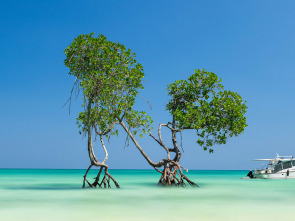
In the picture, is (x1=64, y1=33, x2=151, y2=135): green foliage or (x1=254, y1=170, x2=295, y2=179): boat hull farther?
(x1=254, y1=170, x2=295, y2=179): boat hull

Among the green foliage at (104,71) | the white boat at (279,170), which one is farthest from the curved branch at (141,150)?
the white boat at (279,170)

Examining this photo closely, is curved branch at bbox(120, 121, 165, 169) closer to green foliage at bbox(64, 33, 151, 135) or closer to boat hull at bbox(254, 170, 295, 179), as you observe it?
green foliage at bbox(64, 33, 151, 135)

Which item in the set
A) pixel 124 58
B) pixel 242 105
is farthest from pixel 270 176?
pixel 124 58

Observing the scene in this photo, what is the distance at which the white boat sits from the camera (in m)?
31.5

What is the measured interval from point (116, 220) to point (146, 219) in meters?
0.73

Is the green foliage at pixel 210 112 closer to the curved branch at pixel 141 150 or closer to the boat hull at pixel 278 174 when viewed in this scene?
the curved branch at pixel 141 150

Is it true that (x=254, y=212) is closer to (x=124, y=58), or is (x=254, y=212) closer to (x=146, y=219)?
(x=146, y=219)

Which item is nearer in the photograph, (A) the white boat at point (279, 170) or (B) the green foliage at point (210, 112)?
(B) the green foliage at point (210, 112)

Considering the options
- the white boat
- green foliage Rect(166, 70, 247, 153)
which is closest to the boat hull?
the white boat

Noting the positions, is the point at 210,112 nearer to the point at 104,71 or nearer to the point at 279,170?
the point at 104,71

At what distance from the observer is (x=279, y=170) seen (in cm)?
3195

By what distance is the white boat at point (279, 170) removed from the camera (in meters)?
31.5

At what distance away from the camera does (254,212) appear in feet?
35.1

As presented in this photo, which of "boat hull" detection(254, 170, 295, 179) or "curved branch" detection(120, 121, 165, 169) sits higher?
"curved branch" detection(120, 121, 165, 169)
